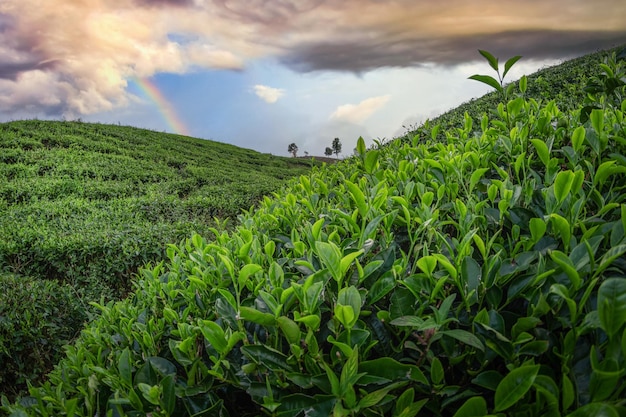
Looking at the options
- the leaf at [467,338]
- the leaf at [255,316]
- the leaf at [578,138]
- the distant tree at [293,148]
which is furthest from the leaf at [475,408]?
the distant tree at [293,148]

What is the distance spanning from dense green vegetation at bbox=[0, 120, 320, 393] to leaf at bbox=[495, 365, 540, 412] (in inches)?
96.4

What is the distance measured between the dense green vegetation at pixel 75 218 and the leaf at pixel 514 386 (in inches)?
96.4

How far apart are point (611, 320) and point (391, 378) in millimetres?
487

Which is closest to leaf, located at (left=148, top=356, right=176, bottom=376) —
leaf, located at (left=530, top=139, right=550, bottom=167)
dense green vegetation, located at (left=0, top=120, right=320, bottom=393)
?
leaf, located at (left=530, top=139, right=550, bottom=167)

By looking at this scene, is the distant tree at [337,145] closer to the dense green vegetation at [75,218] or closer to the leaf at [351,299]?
the dense green vegetation at [75,218]

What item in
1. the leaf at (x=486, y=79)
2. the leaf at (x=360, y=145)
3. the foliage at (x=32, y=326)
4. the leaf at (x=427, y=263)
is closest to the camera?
the leaf at (x=427, y=263)

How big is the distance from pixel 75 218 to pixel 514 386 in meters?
Result: 8.13

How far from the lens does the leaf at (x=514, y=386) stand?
2.87ft

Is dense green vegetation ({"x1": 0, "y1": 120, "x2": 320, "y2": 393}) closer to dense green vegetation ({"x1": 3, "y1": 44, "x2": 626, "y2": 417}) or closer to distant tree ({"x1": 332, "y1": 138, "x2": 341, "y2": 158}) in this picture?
dense green vegetation ({"x1": 3, "y1": 44, "x2": 626, "y2": 417})

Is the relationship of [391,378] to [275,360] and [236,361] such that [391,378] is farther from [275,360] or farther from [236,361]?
[236,361]

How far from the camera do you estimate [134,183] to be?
35.9ft

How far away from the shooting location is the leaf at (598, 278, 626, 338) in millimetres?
828

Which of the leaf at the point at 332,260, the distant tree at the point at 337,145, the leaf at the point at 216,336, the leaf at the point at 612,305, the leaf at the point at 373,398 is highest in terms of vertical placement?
the distant tree at the point at 337,145

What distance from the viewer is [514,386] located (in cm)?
89
